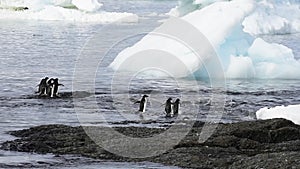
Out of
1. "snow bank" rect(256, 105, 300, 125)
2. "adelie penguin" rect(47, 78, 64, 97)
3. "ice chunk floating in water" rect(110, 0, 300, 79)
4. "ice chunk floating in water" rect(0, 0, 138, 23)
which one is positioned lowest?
"snow bank" rect(256, 105, 300, 125)

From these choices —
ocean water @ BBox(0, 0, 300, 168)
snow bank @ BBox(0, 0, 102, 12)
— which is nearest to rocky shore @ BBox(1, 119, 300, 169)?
ocean water @ BBox(0, 0, 300, 168)

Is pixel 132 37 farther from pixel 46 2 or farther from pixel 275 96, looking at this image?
pixel 275 96

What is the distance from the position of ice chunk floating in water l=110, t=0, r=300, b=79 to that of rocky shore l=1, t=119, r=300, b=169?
1113cm

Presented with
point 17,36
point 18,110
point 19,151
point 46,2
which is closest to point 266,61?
point 18,110

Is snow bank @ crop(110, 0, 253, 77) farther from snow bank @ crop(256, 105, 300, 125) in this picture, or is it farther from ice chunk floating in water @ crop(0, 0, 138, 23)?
ice chunk floating in water @ crop(0, 0, 138, 23)

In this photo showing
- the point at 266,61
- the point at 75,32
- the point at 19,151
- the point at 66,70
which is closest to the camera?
the point at 19,151

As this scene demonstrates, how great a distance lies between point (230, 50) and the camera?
28.0 metres

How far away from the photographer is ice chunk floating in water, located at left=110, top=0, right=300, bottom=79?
27.3 meters

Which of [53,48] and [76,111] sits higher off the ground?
[53,48]

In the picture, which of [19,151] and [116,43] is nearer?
[19,151]

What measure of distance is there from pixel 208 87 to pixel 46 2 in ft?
129

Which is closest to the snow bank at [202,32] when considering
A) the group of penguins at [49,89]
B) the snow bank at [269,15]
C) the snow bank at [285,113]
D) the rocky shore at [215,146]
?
the snow bank at [269,15]

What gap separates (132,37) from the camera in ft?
165

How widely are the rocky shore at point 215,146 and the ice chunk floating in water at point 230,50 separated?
1113 centimetres
